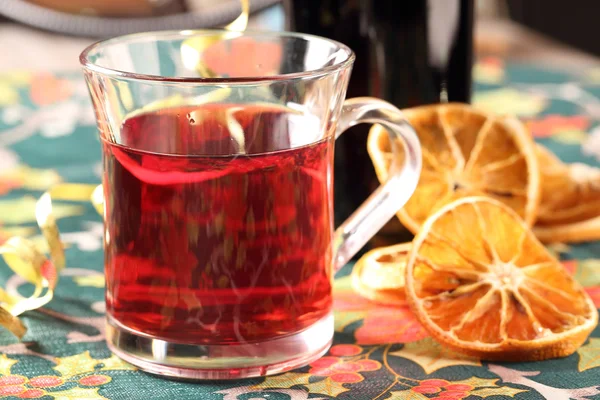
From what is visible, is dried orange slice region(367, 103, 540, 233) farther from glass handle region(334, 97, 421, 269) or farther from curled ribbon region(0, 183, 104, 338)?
curled ribbon region(0, 183, 104, 338)

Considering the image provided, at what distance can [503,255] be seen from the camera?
2.21ft

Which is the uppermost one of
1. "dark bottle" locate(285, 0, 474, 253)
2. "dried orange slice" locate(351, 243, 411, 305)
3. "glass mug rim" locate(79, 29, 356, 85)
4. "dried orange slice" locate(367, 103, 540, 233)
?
"glass mug rim" locate(79, 29, 356, 85)

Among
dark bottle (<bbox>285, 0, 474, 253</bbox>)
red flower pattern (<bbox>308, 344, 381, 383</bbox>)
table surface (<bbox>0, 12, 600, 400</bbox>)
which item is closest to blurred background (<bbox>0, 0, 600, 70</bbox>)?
table surface (<bbox>0, 12, 600, 400</bbox>)

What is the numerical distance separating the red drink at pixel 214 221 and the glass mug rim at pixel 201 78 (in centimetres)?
4

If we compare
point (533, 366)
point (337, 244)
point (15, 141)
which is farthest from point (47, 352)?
point (15, 141)

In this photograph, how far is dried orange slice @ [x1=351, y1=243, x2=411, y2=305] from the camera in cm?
69

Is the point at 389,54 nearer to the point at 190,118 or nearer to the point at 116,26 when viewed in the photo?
the point at 190,118

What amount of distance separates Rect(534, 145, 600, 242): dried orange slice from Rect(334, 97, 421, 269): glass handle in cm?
23

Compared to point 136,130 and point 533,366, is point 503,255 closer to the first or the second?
point 533,366

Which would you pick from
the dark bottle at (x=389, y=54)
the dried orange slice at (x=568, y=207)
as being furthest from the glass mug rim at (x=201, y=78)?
the dried orange slice at (x=568, y=207)

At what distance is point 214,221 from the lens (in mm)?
561

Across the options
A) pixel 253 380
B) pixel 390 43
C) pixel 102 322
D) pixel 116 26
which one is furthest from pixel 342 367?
pixel 116 26

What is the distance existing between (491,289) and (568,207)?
23 cm

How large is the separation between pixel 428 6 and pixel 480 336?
288mm
